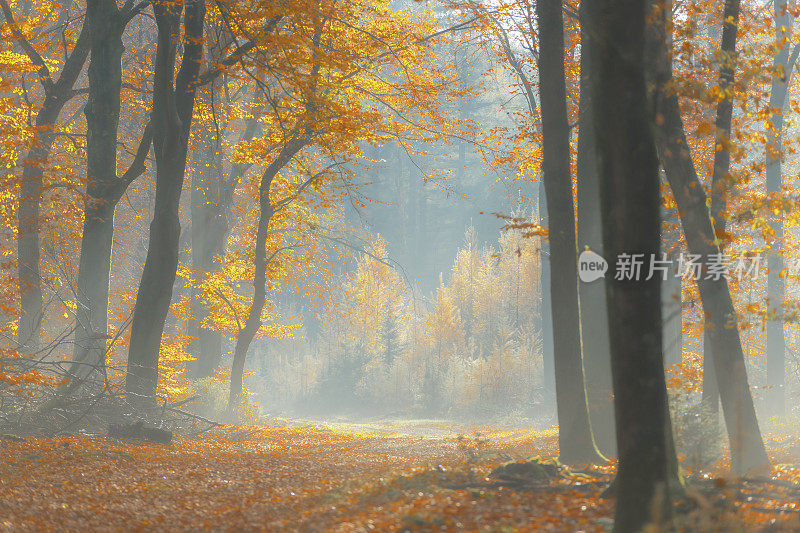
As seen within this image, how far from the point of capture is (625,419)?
3.94 meters

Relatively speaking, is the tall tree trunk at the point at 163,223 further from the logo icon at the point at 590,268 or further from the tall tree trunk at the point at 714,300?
the tall tree trunk at the point at 714,300

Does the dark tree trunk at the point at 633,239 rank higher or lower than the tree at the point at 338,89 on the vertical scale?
lower

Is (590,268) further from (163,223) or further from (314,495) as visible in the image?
(163,223)

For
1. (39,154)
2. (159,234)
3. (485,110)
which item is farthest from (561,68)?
(485,110)

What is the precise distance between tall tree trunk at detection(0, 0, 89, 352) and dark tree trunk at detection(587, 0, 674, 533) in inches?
427

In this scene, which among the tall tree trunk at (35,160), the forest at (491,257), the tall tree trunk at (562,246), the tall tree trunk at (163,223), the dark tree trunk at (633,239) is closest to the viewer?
the dark tree trunk at (633,239)

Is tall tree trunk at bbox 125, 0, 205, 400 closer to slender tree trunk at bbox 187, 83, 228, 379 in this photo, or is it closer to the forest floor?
the forest floor

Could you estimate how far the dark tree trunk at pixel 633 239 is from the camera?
3842 mm

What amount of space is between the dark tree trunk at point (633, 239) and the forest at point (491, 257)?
1 cm

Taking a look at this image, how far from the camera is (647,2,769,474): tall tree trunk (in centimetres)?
716

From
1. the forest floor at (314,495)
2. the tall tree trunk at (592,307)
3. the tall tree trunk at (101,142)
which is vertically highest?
the tall tree trunk at (101,142)

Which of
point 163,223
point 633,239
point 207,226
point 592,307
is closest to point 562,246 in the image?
point 592,307

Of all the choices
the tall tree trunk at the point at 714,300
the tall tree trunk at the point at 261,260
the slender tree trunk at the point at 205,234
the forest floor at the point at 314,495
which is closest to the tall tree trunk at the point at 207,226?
the slender tree trunk at the point at 205,234

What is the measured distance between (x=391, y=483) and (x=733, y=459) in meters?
3.52
